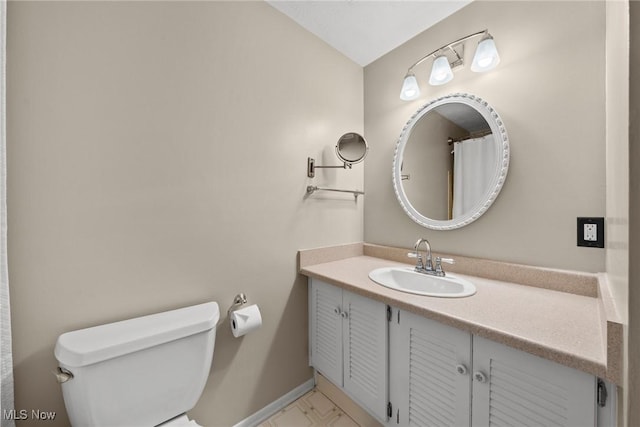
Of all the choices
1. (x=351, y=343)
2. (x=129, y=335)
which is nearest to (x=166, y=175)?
(x=129, y=335)

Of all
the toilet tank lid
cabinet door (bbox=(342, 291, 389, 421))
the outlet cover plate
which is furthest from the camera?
cabinet door (bbox=(342, 291, 389, 421))

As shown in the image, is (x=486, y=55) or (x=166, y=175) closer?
(x=166, y=175)

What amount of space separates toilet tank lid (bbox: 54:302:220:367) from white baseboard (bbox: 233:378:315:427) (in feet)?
2.42

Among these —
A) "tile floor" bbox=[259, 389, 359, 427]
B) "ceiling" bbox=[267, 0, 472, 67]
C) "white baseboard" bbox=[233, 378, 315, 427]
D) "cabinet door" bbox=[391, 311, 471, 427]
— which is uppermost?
"ceiling" bbox=[267, 0, 472, 67]

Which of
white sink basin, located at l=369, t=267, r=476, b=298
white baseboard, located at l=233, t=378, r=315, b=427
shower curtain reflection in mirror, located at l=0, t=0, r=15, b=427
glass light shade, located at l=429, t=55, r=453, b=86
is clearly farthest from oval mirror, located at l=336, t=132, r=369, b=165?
white baseboard, located at l=233, t=378, r=315, b=427

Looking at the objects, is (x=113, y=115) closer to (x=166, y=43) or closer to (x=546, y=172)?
(x=166, y=43)

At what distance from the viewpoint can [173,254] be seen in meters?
1.04

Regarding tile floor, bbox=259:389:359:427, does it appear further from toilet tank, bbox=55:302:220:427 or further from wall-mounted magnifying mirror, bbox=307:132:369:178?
wall-mounted magnifying mirror, bbox=307:132:369:178

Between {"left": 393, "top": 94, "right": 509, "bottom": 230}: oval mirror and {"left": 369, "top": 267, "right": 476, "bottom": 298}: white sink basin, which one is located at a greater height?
{"left": 393, "top": 94, "right": 509, "bottom": 230}: oval mirror

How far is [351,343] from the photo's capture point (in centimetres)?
127

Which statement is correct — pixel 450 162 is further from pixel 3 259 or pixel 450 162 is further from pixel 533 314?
pixel 3 259

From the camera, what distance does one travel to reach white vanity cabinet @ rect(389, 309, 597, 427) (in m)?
0.67

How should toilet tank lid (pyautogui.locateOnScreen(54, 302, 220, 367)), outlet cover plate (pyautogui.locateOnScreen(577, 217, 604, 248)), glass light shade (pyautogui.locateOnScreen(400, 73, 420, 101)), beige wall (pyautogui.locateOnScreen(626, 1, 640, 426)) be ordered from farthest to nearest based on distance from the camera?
1. glass light shade (pyautogui.locateOnScreen(400, 73, 420, 101))
2. outlet cover plate (pyautogui.locateOnScreen(577, 217, 604, 248))
3. toilet tank lid (pyautogui.locateOnScreen(54, 302, 220, 367))
4. beige wall (pyautogui.locateOnScreen(626, 1, 640, 426))

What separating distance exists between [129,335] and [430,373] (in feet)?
3.70
